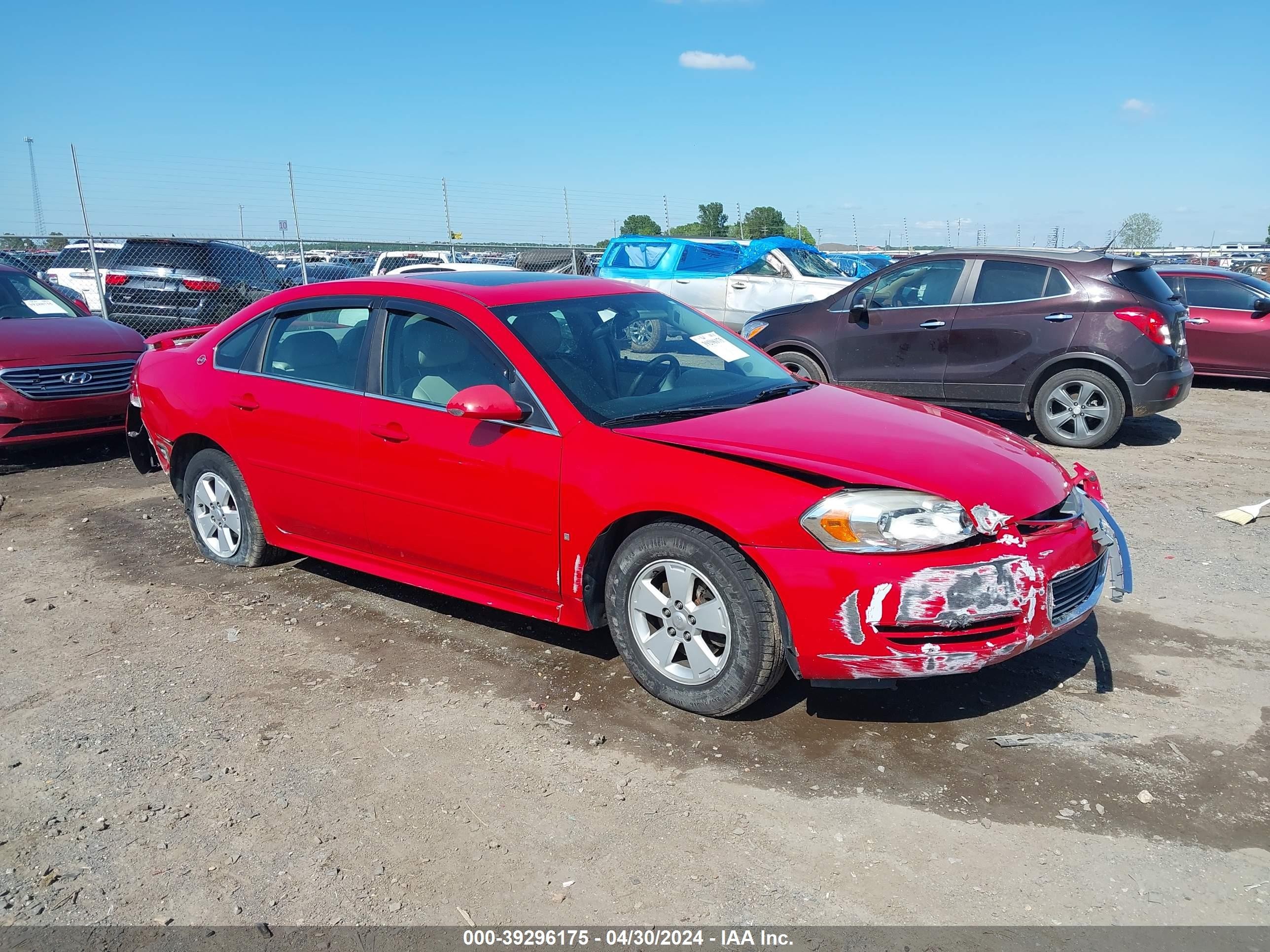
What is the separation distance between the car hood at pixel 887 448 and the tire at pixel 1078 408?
4.63 metres

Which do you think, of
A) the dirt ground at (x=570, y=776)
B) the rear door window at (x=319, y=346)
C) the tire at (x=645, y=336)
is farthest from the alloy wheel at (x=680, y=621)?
the rear door window at (x=319, y=346)

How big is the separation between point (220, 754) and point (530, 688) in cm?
119

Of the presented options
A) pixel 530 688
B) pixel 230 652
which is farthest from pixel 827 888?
pixel 230 652

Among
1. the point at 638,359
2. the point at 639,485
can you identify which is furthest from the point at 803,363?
the point at 639,485

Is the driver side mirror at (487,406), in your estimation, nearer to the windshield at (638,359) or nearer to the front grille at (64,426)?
the windshield at (638,359)

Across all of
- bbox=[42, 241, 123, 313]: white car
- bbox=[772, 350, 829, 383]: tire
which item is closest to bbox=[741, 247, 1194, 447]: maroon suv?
bbox=[772, 350, 829, 383]: tire

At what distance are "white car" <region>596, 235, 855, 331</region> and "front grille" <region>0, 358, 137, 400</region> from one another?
697cm

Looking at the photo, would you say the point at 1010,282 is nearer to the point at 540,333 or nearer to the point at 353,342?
the point at 540,333

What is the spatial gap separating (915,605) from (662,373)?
63.5 inches

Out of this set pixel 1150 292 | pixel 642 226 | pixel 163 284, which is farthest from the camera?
pixel 642 226

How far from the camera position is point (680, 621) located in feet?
12.3

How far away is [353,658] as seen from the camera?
14.7 ft

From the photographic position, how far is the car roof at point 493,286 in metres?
4.59

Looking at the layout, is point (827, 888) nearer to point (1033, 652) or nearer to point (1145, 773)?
point (1145, 773)
